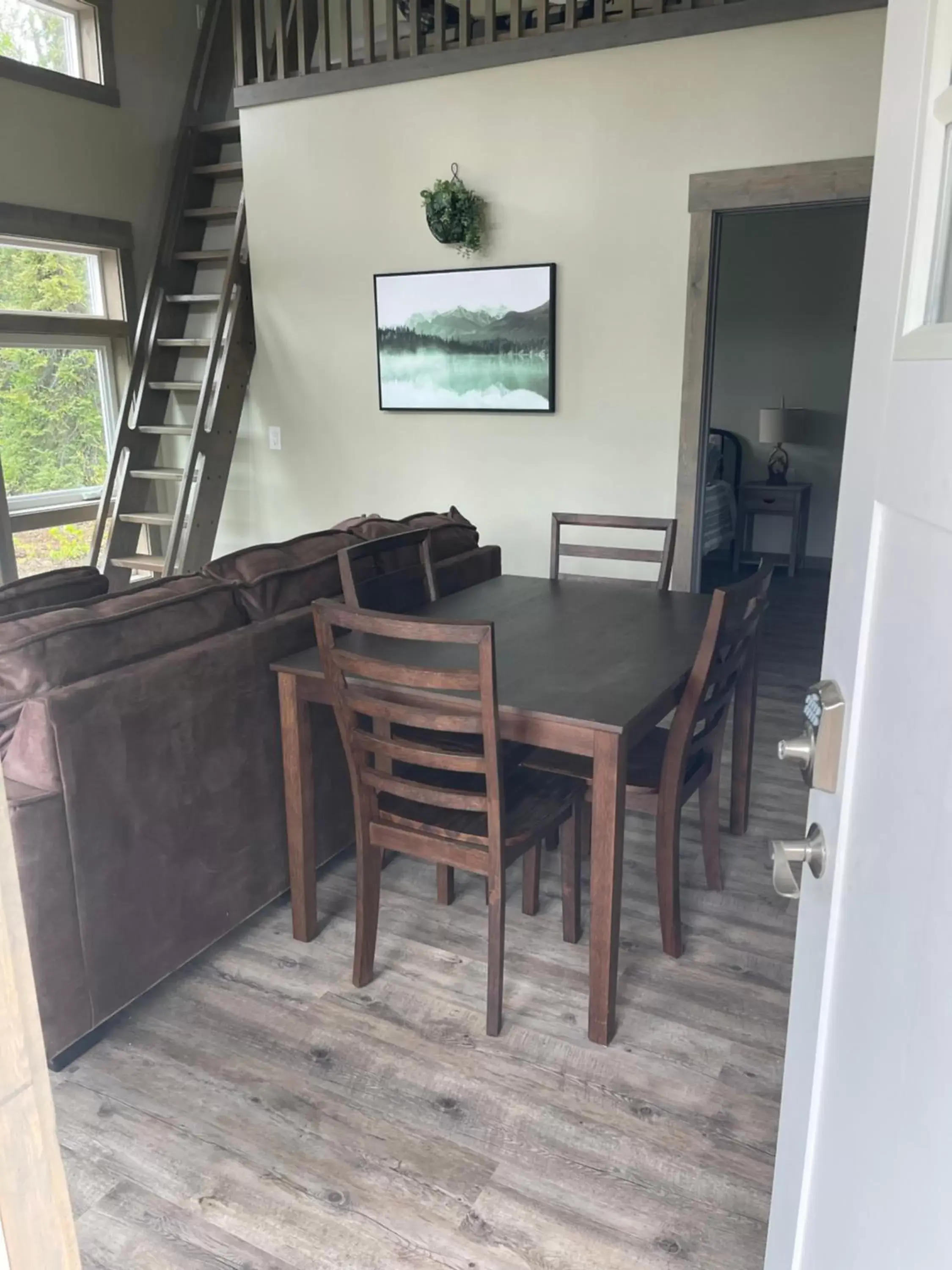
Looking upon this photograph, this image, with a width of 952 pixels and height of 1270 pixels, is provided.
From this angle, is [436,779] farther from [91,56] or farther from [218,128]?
[91,56]

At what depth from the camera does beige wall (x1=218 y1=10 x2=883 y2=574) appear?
3840 millimetres

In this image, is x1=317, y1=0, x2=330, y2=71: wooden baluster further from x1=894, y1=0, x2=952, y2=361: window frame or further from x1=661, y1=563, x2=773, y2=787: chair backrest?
x1=894, y1=0, x2=952, y2=361: window frame

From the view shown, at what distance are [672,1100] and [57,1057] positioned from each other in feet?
4.44

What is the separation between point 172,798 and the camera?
2.20m

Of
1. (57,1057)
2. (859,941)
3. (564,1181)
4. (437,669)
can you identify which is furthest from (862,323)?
(57,1057)

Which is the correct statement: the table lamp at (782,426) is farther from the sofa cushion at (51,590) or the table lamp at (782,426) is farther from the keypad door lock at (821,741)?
the keypad door lock at (821,741)

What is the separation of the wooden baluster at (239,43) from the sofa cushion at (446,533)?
10.3 feet

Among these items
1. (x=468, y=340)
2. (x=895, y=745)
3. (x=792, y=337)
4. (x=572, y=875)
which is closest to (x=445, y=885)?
(x=572, y=875)

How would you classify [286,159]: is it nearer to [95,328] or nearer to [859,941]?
[95,328]

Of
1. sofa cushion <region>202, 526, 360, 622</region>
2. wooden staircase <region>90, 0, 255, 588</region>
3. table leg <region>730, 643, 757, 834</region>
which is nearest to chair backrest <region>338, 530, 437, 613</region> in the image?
sofa cushion <region>202, 526, 360, 622</region>

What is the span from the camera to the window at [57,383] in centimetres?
508

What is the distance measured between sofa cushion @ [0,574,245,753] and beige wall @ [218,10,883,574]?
254 cm

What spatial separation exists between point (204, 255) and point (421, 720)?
15.0 ft

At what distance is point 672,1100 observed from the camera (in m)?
1.94
